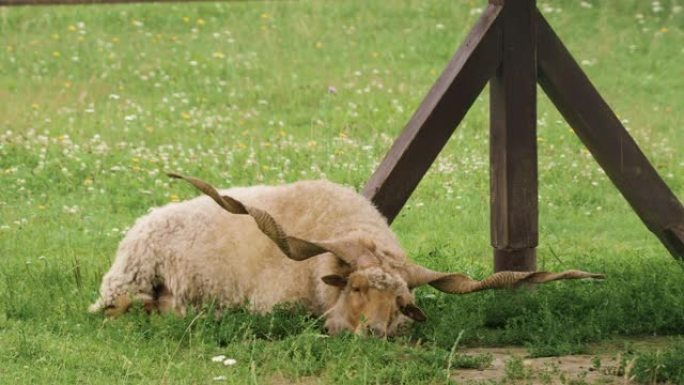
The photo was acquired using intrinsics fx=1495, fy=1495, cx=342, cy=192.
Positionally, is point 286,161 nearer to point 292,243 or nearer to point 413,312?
point 292,243

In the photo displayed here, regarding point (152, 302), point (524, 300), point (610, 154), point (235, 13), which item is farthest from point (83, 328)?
point (235, 13)

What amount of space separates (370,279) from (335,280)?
0.23 m

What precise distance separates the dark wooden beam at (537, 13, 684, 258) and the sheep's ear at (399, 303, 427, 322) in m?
1.89

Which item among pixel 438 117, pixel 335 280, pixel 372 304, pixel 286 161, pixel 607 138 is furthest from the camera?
pixel 286 161

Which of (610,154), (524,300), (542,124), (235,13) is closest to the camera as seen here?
(524,300)

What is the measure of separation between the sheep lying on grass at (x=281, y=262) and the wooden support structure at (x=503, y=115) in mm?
399

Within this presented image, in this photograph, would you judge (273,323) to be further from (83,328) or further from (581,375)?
(581,375)

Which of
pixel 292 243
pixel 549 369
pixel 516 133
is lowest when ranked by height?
pixel 549 369

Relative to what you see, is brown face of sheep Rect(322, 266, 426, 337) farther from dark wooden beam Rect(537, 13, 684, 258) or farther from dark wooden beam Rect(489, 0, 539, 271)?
dark wooden beam Rect(537, 13, 684, 258)

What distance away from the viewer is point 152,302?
8141 mm

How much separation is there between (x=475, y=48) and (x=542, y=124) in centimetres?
554

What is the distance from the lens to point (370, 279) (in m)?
7.22

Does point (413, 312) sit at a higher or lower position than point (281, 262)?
lower

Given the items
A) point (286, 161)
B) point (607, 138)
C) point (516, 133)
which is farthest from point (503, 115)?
point (286, 161)
